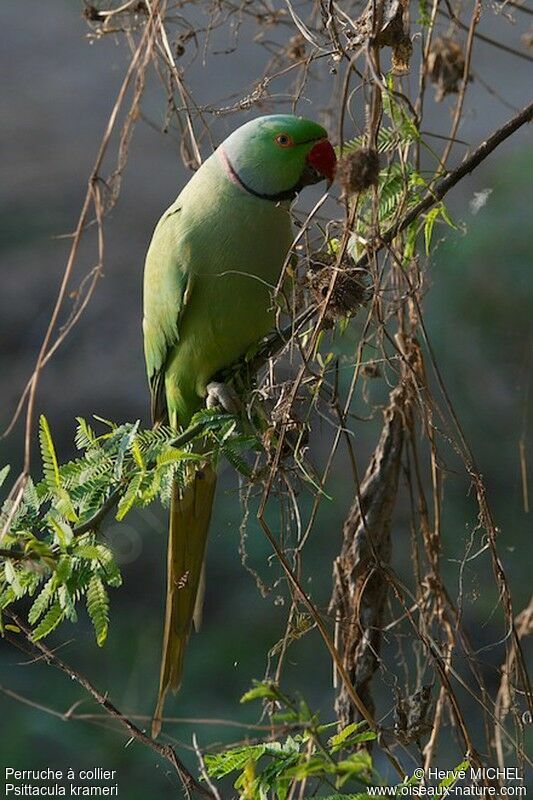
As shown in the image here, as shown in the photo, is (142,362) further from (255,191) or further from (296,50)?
(255,191)

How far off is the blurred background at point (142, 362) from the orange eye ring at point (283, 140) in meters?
1.06

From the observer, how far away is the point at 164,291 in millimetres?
1404

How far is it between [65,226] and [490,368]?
1.32 meters

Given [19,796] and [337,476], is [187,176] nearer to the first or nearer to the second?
[337,476]

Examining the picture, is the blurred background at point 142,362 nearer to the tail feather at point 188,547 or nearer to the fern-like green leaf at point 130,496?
the tail feather at point 188,547

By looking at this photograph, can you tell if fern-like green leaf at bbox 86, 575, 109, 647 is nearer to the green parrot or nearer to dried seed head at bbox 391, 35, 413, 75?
the green parrot

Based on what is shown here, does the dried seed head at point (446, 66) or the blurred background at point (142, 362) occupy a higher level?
the dried seed head at point (446, 66)

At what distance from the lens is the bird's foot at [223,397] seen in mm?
1273

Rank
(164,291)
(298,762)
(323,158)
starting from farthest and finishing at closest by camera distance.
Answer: (164,291), (323,158), (298,762)

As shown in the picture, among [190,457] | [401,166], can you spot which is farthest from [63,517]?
[401,166]

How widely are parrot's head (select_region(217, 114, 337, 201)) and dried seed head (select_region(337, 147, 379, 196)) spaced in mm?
386

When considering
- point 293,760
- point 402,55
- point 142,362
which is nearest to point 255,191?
point 402,55

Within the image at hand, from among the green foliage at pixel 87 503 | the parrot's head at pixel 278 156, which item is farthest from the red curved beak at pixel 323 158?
the green foliage at pixel 87 503

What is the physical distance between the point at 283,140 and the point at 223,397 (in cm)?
37
